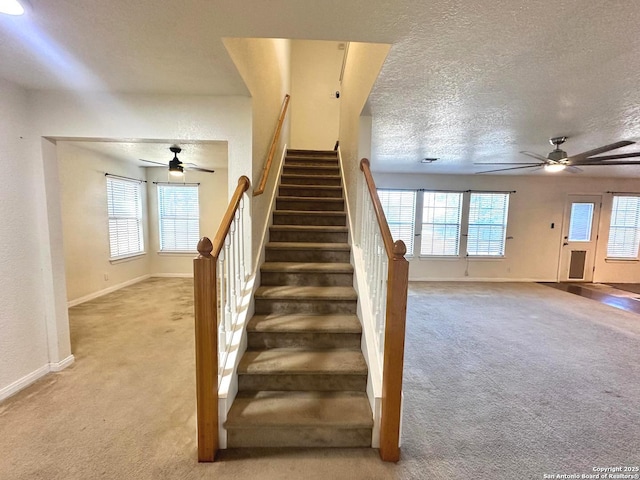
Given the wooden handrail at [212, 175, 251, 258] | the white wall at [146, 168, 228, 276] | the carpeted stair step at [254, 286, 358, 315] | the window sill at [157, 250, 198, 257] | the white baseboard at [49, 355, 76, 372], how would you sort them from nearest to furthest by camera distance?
the wooden handrail at [212, 175, 251, 258]
the carpeted stair step at [254, 286, 358, 315]
the white baseboard at [49, 355, 76, 372]
the white wall at [146, 168, 228, 276]
the window sill at [157, 250, 198, 257]

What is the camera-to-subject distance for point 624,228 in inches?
Answer: 253

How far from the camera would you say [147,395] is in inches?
86.4

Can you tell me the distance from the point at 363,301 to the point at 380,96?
5.12 feet

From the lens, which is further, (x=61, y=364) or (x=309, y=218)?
(x=309, y=218)

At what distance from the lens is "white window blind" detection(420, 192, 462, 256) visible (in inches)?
245

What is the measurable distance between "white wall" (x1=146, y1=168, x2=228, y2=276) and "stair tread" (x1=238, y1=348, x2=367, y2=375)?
423cm

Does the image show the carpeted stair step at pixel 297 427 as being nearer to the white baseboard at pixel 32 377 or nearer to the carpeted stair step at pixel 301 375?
the carpeted stair step at pixel 301 375

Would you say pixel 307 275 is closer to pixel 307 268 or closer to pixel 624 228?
pixel 307 268

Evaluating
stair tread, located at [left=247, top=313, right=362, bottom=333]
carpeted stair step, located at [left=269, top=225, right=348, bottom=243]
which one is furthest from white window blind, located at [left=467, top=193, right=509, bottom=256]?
stair tread, located at [left=247, top=313, right=362, bottom=333]

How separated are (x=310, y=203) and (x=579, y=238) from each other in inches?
259

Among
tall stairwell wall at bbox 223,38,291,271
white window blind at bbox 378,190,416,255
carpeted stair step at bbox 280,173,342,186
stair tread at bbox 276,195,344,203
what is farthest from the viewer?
white window blind at bbox 378,190,416,255

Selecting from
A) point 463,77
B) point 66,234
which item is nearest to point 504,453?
point 463,77

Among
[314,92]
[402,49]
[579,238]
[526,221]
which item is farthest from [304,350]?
[579,238]

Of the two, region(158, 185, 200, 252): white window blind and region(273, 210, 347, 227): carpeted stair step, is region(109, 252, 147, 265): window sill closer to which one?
region(158, 185, 200, 252): white window blind
